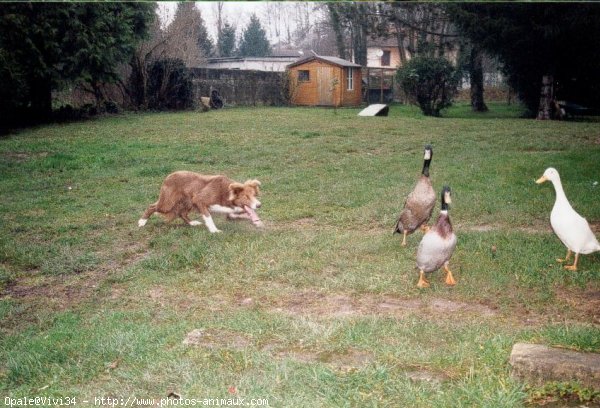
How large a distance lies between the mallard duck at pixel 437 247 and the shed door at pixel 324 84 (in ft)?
103

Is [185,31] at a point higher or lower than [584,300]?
higher

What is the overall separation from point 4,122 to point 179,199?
1634 centimetres

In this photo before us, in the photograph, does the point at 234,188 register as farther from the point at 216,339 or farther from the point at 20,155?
the point at 20,155

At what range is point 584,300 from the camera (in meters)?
4.87

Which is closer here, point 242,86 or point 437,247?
point 437,247

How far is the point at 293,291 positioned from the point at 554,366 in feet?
8.37

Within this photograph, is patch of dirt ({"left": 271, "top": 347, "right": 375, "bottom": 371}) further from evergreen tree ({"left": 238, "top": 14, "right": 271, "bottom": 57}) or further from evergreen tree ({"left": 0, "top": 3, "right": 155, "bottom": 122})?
evergreen tree ({"left": 238, "top": 14, "right": 271, "bottom": 57})

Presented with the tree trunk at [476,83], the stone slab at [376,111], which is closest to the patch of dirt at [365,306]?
the stone slab at [376,111]

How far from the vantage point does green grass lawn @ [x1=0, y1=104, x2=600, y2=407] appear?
3.58m

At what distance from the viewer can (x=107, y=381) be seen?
3695 mm

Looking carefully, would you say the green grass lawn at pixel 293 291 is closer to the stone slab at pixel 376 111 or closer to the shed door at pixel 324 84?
the stone slab at pixel 376 111

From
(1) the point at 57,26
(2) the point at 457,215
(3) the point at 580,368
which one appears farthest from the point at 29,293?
(1) the point at 57,26

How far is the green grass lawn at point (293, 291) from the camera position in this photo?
11.7 ft

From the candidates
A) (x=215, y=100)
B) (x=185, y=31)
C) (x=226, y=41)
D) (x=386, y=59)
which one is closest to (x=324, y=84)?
(x=215, y=100)
